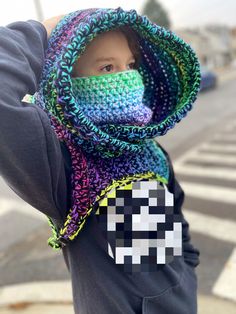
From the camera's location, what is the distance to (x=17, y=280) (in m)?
2.91

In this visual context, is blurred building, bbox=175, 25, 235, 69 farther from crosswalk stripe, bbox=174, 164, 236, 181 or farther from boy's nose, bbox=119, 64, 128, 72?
boy's nose, bbox=119, 64, 128, 72

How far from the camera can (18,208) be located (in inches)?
173

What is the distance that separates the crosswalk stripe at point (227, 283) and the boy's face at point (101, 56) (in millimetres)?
2048

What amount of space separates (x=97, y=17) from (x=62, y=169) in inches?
16.5

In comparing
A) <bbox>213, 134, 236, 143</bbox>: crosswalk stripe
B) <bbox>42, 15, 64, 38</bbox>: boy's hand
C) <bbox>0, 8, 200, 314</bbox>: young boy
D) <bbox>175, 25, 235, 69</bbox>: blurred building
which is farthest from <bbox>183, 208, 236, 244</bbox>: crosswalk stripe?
<bbox>175, 25, 235, 69</bbox>: blurred building

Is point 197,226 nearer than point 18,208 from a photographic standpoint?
Yes

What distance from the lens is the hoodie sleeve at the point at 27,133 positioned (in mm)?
875

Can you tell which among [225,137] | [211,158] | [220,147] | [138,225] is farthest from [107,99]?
[225,137]

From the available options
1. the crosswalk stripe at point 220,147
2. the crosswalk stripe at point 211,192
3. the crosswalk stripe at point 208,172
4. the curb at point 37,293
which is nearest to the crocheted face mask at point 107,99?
the curb at point 37,293

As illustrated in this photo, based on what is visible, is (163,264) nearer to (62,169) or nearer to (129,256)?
(129,256)

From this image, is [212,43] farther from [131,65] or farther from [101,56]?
[101,56]

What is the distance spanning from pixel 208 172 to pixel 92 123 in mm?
4514

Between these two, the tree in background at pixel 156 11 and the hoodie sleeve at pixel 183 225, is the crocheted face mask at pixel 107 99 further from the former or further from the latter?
the tree in background at pixel 156 11

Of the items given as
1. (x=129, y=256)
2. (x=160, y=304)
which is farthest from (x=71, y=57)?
(x=160, y=304)
